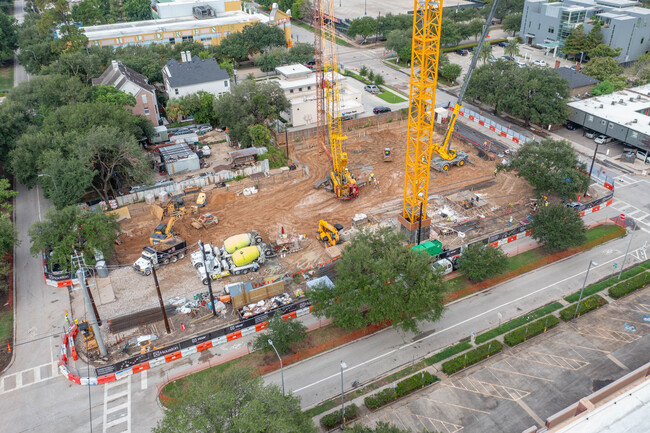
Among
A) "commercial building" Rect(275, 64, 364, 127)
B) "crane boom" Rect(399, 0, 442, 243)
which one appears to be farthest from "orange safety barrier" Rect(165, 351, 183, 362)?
"commercial building" Rect(275, 64, 364, 127)

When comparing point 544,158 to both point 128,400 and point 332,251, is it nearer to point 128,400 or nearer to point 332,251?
point 332,251

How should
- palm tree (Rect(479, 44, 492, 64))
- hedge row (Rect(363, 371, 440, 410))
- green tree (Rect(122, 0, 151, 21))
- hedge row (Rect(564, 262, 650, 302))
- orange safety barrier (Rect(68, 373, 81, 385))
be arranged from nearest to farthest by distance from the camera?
hedge row (Rect(363, 371, 440, 410)) → orange safety barrier (Rect(68, 373, 81, 385)) → hedge row (Rect(564, 262, 650, 302)) → palm tree (Rect(479, 44, 492, 64)) → green tree (Rect(122, 0, 151, 21))

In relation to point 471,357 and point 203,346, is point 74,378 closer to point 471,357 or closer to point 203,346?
point 203,346

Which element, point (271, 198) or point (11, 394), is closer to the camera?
point (11, 394)

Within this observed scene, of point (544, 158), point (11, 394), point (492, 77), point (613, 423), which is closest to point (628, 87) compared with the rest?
point (492, 77)

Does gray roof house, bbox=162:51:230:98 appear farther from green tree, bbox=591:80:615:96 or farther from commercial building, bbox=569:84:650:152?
green tree, bbox=591:80:615:96

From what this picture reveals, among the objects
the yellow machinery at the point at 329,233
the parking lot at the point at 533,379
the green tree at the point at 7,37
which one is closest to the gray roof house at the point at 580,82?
the parking lot at the point at 533,379
